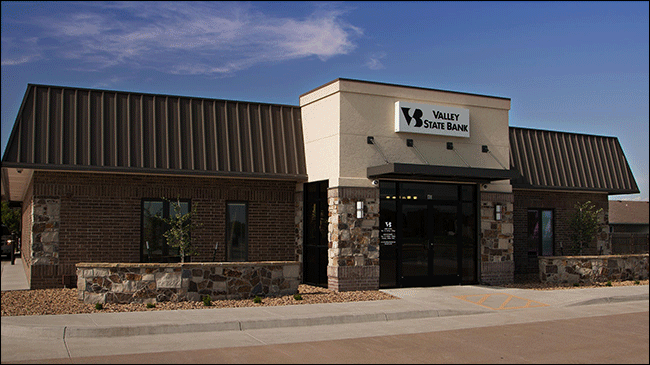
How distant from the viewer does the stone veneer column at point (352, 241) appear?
54.3 ft

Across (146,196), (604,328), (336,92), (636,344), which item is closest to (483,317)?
(604,328)

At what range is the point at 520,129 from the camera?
22.1 meters

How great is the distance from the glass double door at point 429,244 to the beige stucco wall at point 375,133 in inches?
55.2

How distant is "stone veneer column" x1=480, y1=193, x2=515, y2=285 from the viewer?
61.1ft

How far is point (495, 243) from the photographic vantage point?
18766mm

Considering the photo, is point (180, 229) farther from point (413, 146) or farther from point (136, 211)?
point (413, 146)

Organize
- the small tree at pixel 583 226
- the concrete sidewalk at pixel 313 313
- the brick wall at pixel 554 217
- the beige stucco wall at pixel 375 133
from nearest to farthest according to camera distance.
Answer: the concrete sidewalk at pixel 313 313 < the beige stucco wall at pixel 375 133 < the brick wall at pixel 554 217 < the small tree at pixel 583 226

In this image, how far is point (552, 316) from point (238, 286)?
716 centimetres

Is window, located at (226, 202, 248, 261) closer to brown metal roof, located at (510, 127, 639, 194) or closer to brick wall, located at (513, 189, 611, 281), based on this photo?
brown metal roof, located at (510, 127, 639, 194)

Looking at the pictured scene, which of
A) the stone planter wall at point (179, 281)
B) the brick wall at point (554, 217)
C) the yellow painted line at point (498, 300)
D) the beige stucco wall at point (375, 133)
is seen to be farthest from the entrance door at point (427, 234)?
the brick wall at point (554, 217)

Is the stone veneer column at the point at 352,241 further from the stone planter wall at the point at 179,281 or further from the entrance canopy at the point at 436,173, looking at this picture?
the stone planter wall at the point at 179,281

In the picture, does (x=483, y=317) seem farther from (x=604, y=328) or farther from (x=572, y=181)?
(x=572, y=181)

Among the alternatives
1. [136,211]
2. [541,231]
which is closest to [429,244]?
[541,231]

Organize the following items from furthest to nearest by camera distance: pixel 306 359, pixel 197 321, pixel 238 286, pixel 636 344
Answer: pixel 238 286 → pixel 197 321 → pixel 636 344 → pixel 306 359
